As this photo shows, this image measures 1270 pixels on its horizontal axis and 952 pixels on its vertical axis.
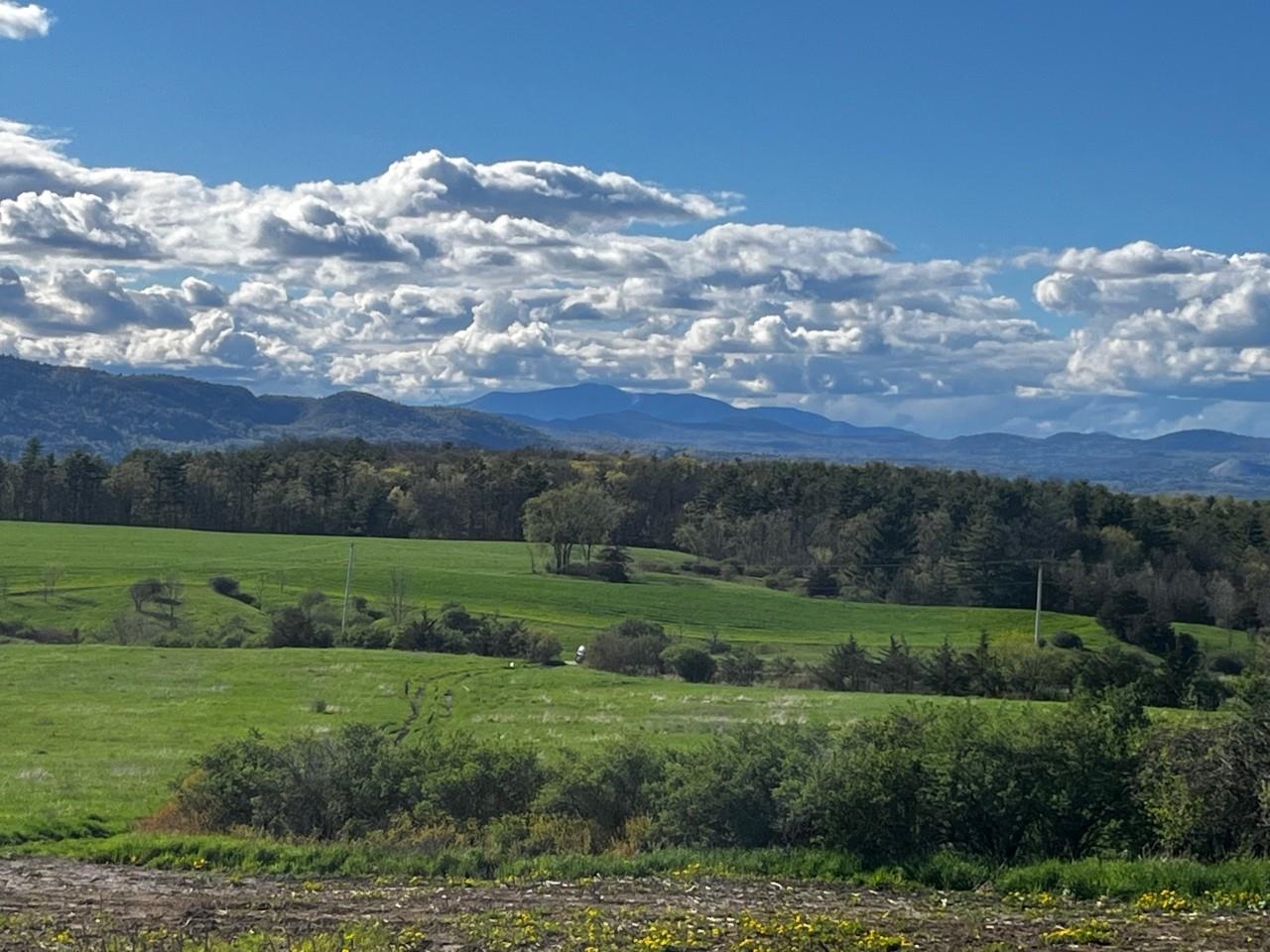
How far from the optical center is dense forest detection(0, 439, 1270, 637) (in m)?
94.4

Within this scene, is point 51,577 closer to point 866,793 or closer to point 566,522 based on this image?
point 566,522

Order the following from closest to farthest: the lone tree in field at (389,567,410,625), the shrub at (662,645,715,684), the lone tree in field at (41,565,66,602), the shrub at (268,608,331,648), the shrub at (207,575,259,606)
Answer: the shrub at (662,645,715,684) → the shrub at (268,608,331,648) → the lone tree in field at (389,567,410,625) → the lone tree in field at (41,565,66,602) → the shrub at (207,575,259,606)

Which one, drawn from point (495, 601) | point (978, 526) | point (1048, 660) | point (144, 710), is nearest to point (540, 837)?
point (144, 710)

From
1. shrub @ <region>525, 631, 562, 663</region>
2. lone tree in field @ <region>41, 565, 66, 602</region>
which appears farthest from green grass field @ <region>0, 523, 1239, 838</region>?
shrub @ <region>525, 631, 562, 663</region>

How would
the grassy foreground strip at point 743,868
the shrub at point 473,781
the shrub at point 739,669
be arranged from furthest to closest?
1. the shrub at point 739,669
2. the shrub at point 473,781
3. the grassy foreground strip at point 743,868

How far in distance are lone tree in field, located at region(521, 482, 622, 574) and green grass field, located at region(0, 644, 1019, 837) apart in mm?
47987

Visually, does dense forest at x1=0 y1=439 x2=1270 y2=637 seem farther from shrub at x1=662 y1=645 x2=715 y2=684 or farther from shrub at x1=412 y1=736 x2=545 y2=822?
shrub at x1=412 y1=736 x2=545 y2=822

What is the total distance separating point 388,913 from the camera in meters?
14.5

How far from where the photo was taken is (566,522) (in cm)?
10394

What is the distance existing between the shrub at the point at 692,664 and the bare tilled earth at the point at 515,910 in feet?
124

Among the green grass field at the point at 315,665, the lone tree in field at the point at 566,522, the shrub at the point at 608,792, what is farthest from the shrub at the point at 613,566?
the shrub at the point at 608,792

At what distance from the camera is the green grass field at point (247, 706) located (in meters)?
27.5

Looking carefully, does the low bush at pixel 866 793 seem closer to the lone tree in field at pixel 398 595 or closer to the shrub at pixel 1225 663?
the lone tree in field at pixel 398 595

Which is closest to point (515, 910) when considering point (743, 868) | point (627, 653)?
point (743, 868)
